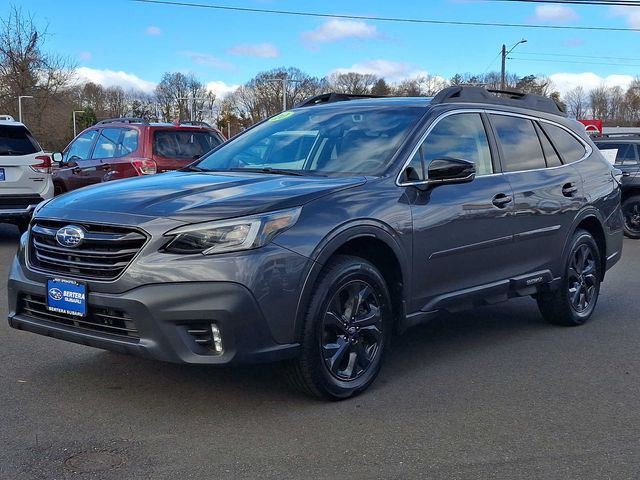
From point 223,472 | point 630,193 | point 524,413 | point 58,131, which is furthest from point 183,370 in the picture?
point 58,131

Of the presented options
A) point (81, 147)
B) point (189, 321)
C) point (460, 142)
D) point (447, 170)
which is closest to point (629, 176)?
point (460, 142)

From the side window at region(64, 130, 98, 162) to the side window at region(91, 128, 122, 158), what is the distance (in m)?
0.23

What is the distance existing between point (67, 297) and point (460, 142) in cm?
283

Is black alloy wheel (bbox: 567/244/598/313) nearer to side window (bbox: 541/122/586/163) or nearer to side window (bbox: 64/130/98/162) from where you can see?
side window (bbox: 541/122/586/163)

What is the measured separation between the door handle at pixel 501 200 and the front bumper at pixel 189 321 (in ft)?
6.93

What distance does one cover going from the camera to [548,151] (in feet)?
19.8

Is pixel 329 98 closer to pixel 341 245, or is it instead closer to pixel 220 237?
pixel 341 245

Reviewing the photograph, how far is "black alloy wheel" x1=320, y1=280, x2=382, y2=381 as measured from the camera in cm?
416

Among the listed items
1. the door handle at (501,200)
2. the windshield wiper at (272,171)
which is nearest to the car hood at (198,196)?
the windshield wiper at (272,171)

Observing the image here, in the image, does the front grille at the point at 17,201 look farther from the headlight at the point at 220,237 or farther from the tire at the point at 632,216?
the tire at the point at 632,216

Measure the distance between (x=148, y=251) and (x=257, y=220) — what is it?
0.57m

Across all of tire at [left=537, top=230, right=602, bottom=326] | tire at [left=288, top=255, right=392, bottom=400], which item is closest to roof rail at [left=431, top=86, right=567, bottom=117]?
tire at [left=537, top=230, right=602, bottom=326]

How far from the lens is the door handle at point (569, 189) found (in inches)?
235

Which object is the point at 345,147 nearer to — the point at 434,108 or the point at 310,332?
the point at 434,108
